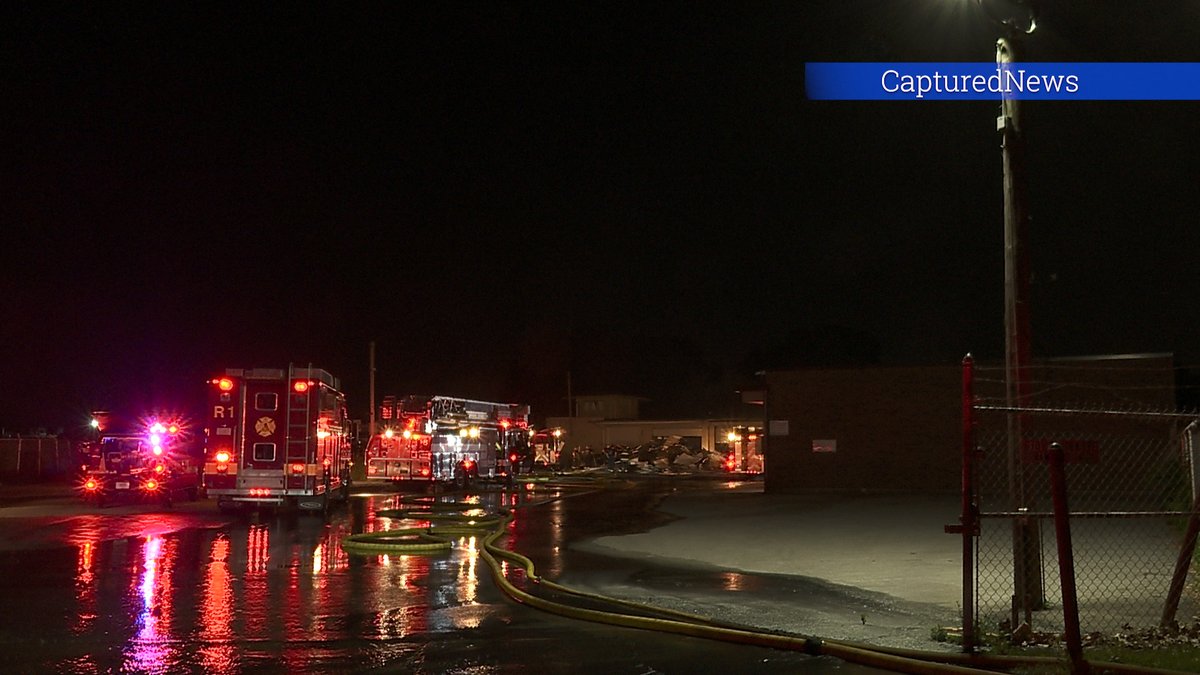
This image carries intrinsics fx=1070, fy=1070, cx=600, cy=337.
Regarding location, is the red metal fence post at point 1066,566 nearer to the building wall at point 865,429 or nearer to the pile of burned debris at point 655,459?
the building wall at point 865,429

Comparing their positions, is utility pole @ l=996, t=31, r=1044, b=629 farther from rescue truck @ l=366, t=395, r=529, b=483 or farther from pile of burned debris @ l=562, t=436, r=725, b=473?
pile of burned debris @ l=562, t=436, r=725, b=473

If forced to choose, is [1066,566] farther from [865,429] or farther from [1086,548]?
[865,429]

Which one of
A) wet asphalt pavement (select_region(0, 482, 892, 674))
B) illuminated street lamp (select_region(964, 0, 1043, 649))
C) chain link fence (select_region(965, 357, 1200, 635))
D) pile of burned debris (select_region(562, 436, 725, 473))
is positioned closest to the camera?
wet asphalt pavement (select_region(0, 482, 892, 674))

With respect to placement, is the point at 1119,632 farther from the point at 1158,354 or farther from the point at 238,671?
the point at 1158,354

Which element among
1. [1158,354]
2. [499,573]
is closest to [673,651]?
[499,573]

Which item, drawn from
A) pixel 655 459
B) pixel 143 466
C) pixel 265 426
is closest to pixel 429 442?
pixel 143 466

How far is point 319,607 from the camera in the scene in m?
10.7

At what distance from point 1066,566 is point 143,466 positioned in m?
24.6

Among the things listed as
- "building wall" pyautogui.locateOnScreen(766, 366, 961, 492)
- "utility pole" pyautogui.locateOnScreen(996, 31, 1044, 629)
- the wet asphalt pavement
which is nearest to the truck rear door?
the wet asphalt pavement

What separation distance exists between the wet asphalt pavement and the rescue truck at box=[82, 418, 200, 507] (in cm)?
674

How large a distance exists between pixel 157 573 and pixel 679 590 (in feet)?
21.7

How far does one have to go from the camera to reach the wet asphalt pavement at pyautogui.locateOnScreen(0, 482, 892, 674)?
8102 millimetres

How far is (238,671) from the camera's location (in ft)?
25.7

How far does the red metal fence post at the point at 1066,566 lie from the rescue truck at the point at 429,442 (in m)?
25.3
